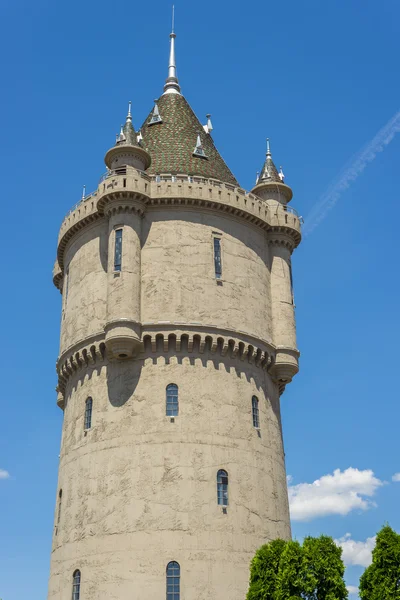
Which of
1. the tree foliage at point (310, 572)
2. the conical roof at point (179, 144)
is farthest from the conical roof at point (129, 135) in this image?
the tree foliage at point (310, 572)

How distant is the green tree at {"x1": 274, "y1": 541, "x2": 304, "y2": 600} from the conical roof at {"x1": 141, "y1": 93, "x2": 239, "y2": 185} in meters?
25.2

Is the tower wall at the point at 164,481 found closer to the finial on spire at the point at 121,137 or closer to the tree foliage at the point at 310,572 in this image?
the tree foliage at the point at 310,572

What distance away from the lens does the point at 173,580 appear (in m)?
39.7

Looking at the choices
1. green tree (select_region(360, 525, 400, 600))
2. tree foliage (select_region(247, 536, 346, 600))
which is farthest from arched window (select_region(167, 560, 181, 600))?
green tree (select_region(360, 525, 400, 600))

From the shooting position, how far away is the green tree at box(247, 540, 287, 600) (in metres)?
34.8

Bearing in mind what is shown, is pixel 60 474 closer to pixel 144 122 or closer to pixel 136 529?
pixel 136 529

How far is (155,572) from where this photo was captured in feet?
130

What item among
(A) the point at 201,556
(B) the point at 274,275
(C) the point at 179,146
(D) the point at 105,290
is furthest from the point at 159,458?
(C) the point at 179,146

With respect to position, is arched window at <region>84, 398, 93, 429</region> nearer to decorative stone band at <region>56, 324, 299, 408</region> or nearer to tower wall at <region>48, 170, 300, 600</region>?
tower wall at <region>48, 170, 300, 600</region>

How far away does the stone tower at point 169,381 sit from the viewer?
4062cm

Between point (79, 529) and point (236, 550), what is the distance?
8.32 meters

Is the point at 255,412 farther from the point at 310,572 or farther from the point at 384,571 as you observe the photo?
the point at 384,571

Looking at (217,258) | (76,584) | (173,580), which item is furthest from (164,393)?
(76,584)

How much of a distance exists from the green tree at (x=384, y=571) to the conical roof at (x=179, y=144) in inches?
1036
